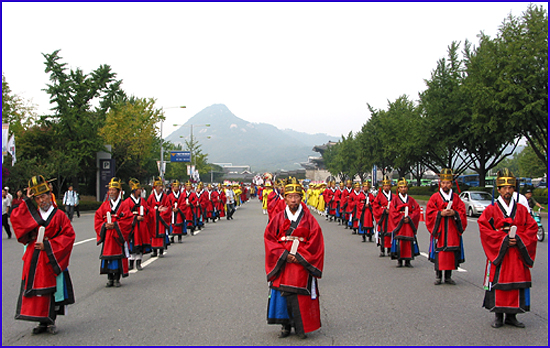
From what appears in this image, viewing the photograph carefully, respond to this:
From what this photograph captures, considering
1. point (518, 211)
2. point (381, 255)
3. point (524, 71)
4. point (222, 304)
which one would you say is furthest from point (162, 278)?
point (524, 71)

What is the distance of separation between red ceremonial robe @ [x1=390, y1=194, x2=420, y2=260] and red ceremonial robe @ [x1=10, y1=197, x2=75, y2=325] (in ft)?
20.7

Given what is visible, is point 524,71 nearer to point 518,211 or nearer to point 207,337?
point 518,211

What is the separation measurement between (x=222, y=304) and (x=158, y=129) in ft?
138

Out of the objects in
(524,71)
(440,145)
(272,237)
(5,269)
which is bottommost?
(5,269)

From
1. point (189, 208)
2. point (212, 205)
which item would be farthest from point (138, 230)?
point (212, 205)

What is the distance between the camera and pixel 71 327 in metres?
5.91

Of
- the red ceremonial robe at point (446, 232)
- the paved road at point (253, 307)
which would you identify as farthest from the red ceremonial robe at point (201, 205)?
the red ceremonial robe at point (446, 232)

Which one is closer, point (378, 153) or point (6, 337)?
point (6, 337)

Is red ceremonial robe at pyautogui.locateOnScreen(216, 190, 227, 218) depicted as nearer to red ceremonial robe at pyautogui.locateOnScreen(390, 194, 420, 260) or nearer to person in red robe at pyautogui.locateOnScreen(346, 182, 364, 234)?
person in red robe at pyautogui.locateOnScreen(346, 182, 364, 234)

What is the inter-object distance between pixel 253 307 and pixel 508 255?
318cm

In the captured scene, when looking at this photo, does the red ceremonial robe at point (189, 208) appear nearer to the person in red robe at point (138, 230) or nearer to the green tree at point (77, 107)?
the person in red robe at point (138, 230)

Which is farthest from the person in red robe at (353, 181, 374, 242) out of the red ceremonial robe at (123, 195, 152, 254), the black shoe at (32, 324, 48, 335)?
the black shoe at (32, 324, 48, 335)

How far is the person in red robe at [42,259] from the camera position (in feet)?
18.1

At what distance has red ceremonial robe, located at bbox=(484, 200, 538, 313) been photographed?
226 inches
